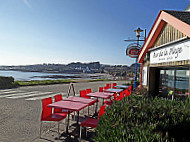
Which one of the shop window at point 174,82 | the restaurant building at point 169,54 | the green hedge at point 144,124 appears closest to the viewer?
the green hedge at point 144,124

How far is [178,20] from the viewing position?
5.27 metres

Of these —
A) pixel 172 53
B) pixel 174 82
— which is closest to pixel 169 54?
pixel 172 53

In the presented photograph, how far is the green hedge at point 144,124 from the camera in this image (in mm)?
1927

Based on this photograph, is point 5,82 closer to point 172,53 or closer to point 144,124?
point 172,53

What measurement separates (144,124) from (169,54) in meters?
4.88

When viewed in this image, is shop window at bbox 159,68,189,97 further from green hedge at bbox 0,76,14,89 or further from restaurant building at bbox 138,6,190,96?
green hedge at bbox 0,76,14,89

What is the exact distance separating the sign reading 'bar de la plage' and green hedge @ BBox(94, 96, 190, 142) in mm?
2888

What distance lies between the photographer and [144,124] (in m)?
2.25

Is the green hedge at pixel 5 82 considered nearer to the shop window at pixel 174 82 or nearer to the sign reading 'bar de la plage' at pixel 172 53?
the sign reading 'bar de la plage' at pixel 172 53

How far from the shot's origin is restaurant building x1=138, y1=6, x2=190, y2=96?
526 cm

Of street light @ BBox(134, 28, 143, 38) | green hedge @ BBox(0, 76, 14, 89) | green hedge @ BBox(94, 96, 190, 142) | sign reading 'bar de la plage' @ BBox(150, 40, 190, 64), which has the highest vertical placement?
street light @ BBox(134, 28, 143, 38)

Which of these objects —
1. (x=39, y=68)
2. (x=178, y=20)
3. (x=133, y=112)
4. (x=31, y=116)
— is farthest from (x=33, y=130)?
(x=39, y=68)

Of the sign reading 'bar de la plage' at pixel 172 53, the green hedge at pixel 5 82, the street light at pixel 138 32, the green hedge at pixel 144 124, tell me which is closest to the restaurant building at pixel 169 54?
the sign reading 'bar de la plage' at pixel 172 53

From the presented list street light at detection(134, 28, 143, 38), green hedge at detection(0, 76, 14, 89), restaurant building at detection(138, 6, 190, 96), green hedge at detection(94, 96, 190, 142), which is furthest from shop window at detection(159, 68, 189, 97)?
green hedge at detection(0, 76, 14, 89)
